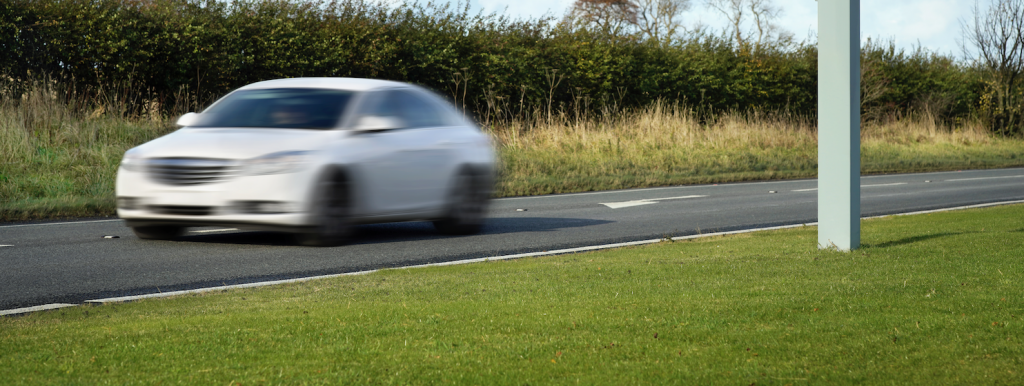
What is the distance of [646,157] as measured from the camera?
2167 cm

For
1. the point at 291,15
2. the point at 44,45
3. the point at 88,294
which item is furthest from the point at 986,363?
the point at 291,15

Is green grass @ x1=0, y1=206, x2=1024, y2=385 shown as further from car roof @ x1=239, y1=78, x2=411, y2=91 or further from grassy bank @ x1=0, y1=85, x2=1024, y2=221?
grassy bank @ x1=0, y1=85, x2=1024, y2=221

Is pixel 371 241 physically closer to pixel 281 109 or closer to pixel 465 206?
pixel 465 206

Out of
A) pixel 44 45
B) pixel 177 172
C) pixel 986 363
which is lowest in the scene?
pixel 986 363

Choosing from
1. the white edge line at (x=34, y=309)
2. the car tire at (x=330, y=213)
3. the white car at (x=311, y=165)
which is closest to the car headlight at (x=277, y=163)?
the white car at (x=311, y=165)

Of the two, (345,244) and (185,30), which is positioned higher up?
(185,30)

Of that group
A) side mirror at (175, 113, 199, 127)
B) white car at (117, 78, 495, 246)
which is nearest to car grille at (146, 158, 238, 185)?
white car at (117, 78, 495, 246)

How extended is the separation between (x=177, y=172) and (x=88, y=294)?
7.27 ft

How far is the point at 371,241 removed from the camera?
963 cm

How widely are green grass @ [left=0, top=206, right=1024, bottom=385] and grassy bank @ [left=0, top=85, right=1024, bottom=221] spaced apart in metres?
7.52

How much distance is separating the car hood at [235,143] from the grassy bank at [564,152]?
12.8ft

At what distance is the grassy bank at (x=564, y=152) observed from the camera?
13.6 metres

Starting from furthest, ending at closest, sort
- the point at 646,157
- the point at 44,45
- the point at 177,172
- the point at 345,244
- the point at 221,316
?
1. the point at 646,157
2. the point at 44,45
3. the point at 345,244
4. the point at 177,172
5. the point at 221,316

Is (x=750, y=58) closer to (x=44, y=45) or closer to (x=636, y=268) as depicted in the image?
(x=44, y=45)
